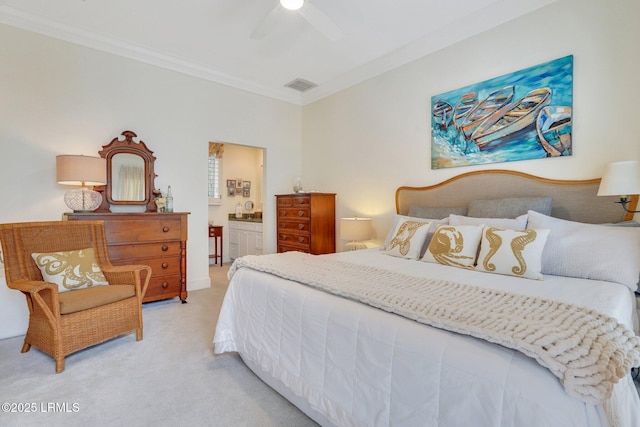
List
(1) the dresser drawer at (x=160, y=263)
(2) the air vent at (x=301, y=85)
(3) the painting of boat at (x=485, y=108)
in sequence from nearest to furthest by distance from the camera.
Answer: (3) the painting of boat at (x=485, y=108)
(1) the dresser drawer at (x=160, y=263)
(2) the air vent at (x=301, y=85)

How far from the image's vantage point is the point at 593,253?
1.80 meters

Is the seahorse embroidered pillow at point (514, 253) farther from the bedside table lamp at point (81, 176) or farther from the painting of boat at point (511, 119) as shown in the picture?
the bedside table lamp at point (81, 176)

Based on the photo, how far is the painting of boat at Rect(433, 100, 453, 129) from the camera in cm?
307

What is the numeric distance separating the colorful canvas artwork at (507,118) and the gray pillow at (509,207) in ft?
1.34

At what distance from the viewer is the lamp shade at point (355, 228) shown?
3543 mm

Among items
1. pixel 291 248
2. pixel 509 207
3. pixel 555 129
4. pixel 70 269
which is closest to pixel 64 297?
pixel 70 269

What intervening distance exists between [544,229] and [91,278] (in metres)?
3.27

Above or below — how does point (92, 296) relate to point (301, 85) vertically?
below

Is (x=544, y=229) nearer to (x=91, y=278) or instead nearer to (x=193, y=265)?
(x=91, y=278)

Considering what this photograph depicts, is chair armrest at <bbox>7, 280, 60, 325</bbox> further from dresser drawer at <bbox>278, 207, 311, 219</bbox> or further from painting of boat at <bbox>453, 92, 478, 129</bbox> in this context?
painting of boat at <bbox>453, 92, 478, 129</bbox>

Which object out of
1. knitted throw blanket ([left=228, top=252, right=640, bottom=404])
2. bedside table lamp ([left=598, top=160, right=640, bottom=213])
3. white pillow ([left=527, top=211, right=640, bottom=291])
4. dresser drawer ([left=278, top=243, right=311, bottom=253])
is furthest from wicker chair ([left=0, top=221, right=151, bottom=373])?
bedside table lamp ([left=598, top=160, right=640, bottom=213])

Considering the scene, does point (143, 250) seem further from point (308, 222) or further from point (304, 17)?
point (304, 17)

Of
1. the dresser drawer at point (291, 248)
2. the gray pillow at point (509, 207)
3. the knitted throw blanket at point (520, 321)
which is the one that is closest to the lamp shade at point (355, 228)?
the dresser drawer at point (291, 248)

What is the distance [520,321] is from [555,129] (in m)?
2.12
